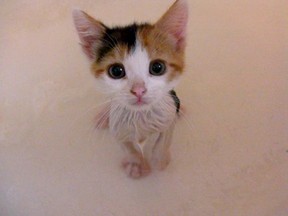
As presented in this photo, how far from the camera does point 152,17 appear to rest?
1484 millimetres

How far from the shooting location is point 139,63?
861mm

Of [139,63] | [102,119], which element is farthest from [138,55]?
[102,119]

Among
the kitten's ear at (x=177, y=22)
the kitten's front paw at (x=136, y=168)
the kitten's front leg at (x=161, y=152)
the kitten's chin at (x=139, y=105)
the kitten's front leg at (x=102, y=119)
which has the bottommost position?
the kitten's front paw at (x=136, y=168)

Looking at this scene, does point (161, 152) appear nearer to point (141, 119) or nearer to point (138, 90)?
point (141, 119)

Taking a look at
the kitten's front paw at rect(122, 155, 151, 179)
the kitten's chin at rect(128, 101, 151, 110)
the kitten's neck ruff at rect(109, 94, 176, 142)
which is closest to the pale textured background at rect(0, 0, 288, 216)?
the kitten's front paw at rect(122, 155, 151, 179)

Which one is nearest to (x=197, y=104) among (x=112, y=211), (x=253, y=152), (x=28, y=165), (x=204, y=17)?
(x=253, y=152)

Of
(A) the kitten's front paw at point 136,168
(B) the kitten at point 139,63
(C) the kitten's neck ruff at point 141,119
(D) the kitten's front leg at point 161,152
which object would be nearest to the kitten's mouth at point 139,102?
(B) the kitten at point 139,63

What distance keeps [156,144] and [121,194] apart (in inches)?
8.4

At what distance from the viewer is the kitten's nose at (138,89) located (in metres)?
0.84

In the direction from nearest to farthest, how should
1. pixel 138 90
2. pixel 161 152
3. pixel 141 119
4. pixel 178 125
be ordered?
pixel 138 90 → pixel 141 119 → pixel 161 152 → pixel 178 125

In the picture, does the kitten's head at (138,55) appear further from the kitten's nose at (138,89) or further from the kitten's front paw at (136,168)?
the kitten's front paw at (136,168)

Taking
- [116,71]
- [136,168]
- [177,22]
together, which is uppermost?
[177,22]

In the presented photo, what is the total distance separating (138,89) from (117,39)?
154mm

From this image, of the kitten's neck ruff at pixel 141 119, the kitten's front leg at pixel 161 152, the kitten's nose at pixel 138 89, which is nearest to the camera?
the kitten's nose at pixel 138 89
